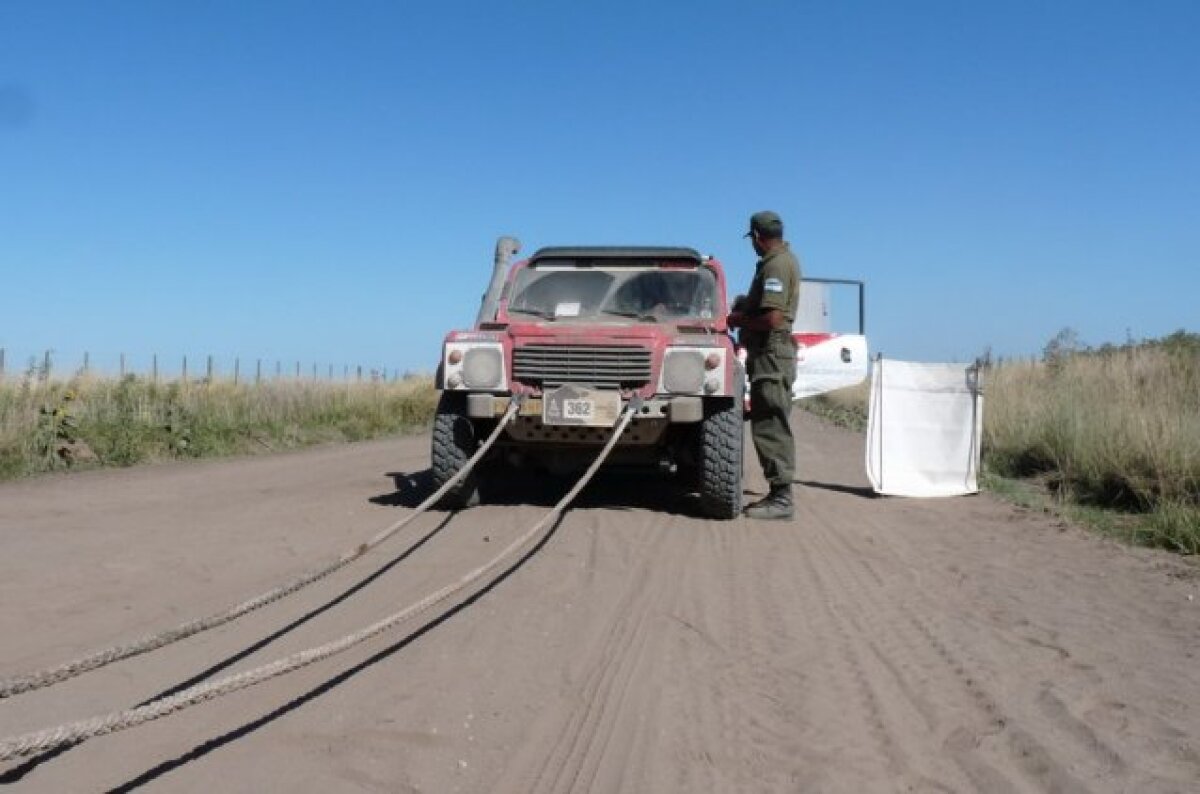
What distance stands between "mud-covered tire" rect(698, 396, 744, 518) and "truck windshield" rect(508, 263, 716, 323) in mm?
1297

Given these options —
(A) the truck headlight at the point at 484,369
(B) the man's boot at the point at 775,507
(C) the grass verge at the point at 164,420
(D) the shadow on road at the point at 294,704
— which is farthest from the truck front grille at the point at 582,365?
(C) the grass verge at the point at 164,420

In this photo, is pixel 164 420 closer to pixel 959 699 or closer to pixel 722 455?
pixel 722 455

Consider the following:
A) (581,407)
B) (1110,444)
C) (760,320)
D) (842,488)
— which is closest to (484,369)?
(581,407)

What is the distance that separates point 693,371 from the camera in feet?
22.3

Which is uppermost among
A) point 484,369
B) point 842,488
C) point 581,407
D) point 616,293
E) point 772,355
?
point 616,293

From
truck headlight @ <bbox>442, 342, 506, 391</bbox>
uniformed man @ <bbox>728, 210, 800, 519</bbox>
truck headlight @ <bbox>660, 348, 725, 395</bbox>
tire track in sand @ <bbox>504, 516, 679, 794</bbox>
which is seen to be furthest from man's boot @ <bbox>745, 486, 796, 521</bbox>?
tire track in sand @ <bbox>504, 516, 679, 794</bbox>

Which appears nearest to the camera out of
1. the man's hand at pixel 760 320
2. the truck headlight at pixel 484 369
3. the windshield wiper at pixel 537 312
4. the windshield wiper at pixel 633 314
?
the truck headlight at pixel 484 369

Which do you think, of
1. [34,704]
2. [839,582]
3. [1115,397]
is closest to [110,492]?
[34,704]

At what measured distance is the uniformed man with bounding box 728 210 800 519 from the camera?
7.34m

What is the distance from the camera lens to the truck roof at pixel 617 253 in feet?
26.8

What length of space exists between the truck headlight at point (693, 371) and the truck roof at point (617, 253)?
5.17ft

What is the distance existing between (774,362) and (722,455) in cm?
110

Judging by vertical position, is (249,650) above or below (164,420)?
below

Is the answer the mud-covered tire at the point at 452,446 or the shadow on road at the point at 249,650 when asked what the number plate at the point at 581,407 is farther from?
the shadow on road at the point at 249,650
